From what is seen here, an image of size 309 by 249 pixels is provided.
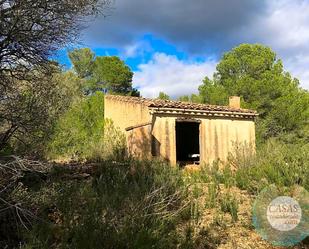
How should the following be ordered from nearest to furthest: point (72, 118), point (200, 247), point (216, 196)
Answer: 1. point (200, 247)
2. point (216, 196)
3. point (72, 118)

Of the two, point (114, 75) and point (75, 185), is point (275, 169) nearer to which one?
point (75, 185)

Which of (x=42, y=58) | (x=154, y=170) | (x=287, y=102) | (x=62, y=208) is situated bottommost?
(x=62, y=208)

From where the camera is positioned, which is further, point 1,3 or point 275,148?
point 275,148

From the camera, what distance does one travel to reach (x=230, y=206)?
27.8ft

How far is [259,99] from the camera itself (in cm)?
2756

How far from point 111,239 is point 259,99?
75.9 ft

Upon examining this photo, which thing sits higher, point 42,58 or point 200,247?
point 42,58

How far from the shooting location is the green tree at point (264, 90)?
27.5 meters

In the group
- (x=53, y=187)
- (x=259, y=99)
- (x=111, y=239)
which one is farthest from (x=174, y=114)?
(x=259, y=99)

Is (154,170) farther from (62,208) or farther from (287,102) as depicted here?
(287,102)

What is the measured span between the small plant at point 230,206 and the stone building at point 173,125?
593cm

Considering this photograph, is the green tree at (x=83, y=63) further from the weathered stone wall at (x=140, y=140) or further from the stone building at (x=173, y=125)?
the weathered stone wall at (x=140, y=140)

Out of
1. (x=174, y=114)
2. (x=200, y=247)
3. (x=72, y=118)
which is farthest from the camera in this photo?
(x=72, y=118)

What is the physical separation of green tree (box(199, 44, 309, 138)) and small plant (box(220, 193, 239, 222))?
18.0 m
